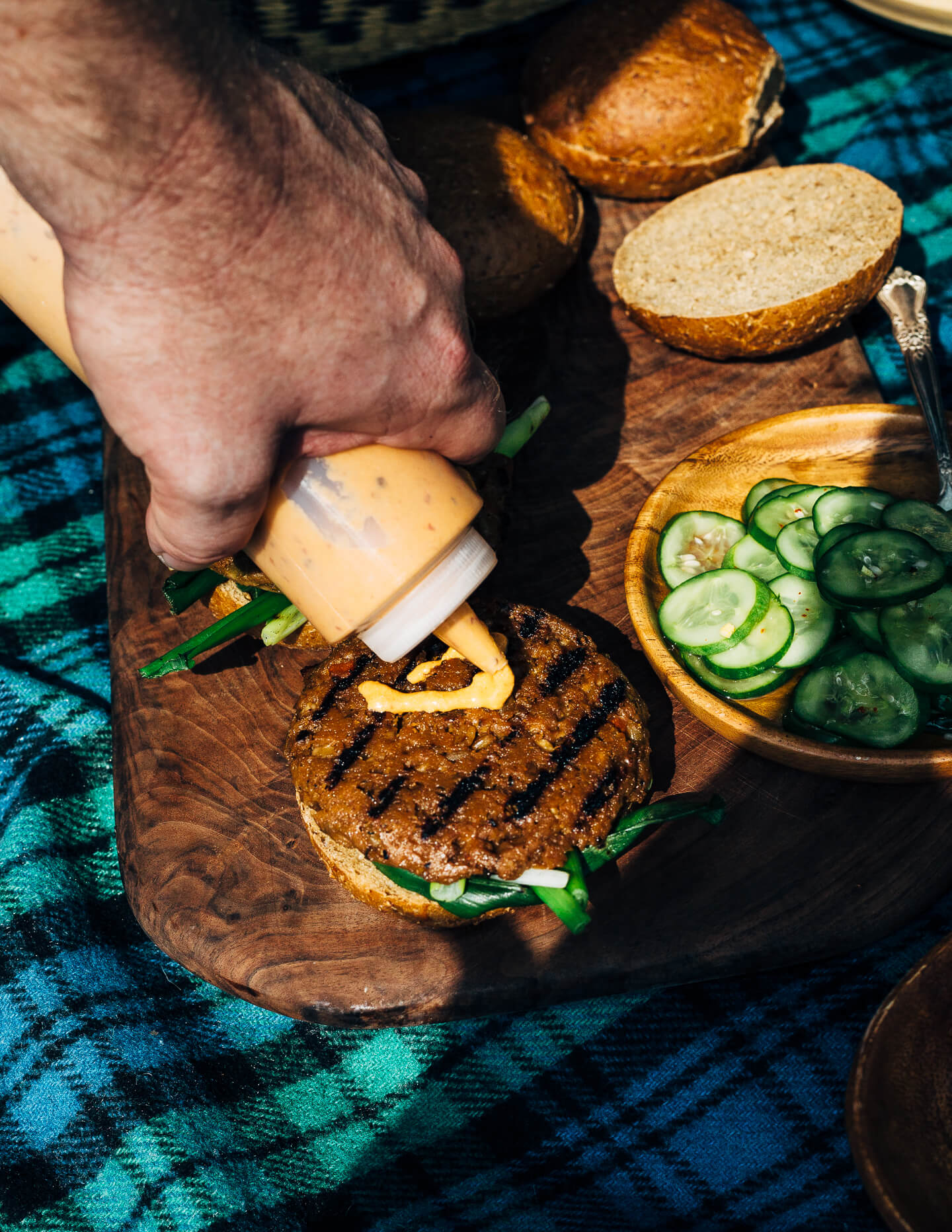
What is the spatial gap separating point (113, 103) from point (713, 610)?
1801mm

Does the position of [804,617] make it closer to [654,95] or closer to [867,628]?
[867,628]

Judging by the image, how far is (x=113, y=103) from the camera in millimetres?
1339

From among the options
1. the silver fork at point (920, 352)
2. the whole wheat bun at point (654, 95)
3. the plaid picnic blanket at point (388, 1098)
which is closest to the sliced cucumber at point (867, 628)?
the silver fork at point (920, 352)

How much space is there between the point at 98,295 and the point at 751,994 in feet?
6.94

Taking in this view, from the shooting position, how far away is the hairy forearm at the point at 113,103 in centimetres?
128

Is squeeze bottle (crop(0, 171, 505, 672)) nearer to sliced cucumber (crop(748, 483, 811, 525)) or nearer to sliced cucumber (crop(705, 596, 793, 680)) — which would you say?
sliced cucumber (crop(705, 596, 793, 680))

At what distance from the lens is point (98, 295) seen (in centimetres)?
155

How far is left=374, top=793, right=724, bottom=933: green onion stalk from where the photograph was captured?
80.4 inches

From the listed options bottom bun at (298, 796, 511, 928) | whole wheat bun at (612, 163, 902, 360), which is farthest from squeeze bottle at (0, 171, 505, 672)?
whole wheat bun at (612, 163, 902, 360)

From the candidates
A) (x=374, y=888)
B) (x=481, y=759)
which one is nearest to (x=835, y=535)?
(x=481, y=759)

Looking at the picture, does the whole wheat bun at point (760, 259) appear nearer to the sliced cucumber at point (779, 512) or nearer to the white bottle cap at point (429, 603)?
the sliced cucumber at point (779, 512)

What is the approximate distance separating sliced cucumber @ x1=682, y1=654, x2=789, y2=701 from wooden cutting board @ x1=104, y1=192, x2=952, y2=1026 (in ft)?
0.42

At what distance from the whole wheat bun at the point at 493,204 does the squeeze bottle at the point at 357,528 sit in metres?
1.34

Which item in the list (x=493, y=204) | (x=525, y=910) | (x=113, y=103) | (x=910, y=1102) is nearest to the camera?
(x=113, y=103)
